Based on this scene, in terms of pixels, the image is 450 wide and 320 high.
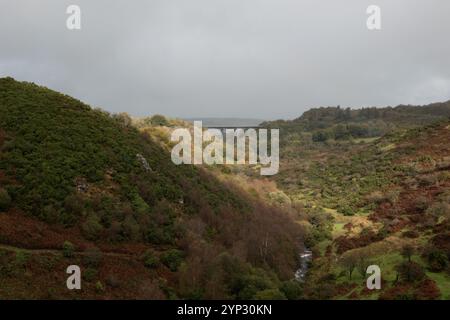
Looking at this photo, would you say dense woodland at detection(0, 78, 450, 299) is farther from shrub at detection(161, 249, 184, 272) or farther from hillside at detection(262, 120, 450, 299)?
hillside at detection(262, 120, 450, 299)

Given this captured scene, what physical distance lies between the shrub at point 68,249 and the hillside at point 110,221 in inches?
3.0

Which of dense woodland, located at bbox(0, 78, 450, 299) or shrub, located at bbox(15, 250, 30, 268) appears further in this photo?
dense woodland, located at bbox(0, 78, 450, 299)

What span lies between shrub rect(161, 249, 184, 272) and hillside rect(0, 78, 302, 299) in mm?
89

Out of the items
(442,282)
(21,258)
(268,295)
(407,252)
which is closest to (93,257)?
(21,258)

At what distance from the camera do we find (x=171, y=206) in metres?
47.1

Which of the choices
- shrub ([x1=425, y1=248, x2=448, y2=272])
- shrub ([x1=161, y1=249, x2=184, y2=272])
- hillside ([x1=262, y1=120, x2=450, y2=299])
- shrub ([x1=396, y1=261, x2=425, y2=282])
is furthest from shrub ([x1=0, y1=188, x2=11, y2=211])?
shrub ([x1=425, y1=248, x2=448, y2=272])

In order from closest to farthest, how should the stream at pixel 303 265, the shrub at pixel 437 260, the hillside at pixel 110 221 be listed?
the hillside at pixel 110 221, the shrub at pixel 437 260, the stream at pixel 303 265

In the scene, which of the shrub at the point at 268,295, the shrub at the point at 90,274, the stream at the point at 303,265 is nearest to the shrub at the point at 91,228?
the shrub at the point at 90,274

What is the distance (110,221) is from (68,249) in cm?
621

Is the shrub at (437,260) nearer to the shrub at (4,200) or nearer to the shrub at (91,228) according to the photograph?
the shrub at (91,228)

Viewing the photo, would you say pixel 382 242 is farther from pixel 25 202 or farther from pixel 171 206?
pixel 25 202

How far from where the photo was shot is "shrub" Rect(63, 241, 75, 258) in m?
32.6

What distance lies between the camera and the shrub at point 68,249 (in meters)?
32.6

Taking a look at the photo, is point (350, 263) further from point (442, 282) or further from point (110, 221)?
point (110, 221)
